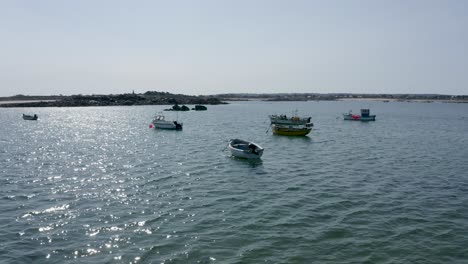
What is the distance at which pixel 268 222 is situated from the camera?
20812 mm

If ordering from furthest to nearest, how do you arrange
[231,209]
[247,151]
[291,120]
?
1. [291,120]
2. [247,151]
3. [231,209]

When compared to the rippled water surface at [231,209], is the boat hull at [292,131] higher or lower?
higher

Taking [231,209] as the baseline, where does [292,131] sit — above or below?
above

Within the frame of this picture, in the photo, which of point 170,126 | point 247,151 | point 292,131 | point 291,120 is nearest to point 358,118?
point 291,120

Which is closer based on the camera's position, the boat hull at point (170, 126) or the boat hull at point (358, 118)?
the boat hull at point (170, 126)

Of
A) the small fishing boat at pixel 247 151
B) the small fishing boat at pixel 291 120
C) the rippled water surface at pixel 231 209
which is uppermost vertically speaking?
the small fishing boat at pixel 291 120

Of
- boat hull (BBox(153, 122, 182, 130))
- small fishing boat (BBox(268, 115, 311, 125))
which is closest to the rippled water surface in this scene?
small fishing boat (BBox(268, 115, 311, 125))

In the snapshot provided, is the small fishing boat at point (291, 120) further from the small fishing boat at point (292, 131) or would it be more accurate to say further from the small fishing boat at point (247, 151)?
the small fishing boat at point (247, 151)

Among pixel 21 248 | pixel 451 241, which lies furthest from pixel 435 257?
pixel 21 248

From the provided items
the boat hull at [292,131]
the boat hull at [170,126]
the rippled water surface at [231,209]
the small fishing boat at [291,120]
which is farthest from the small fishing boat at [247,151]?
the boat hull at [170,126]

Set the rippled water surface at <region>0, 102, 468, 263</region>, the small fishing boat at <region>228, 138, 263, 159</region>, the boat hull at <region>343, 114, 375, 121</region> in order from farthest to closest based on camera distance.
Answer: the boat hull at <region>343, 114, 375, 121</region> → the small fishing boat at <region>228, 138, 263, 159</region> → the rippled water surface at <region>0, 102, 468, 263</region>

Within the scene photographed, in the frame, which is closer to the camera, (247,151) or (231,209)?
(231,209)

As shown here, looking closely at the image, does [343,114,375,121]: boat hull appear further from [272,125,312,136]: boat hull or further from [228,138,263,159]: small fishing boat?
[228,138,263,159]: small fishing boat

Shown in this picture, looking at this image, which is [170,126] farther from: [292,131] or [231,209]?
[231,209]
